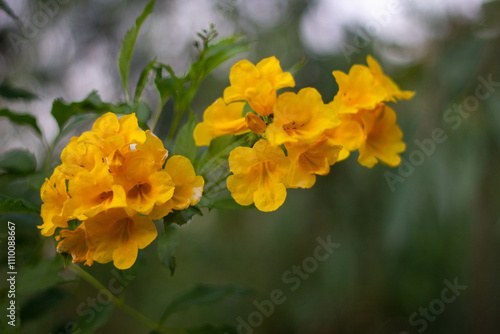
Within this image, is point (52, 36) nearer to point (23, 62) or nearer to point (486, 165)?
point (23, 62)

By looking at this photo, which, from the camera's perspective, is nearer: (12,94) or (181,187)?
(181,187)

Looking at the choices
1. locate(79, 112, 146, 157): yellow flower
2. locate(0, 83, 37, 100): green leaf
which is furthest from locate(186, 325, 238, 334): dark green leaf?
locate(0, 83, 37, 100): green leaf

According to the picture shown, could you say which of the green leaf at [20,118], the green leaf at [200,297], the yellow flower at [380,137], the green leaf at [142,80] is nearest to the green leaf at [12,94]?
the green leaf at [20,118]

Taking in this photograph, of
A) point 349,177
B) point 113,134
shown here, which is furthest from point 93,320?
point 349,177

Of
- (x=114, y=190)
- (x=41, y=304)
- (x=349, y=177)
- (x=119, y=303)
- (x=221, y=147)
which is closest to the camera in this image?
(x=114, y=190)

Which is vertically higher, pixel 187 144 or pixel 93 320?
pixel 187 144

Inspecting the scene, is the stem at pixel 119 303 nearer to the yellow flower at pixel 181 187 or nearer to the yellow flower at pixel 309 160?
the yellow flower at pixel 181 187

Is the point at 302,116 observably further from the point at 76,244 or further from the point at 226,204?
the point at 76,244

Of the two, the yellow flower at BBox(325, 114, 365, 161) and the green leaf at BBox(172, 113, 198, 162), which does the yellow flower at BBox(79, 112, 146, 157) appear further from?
the yellow flower at BBox(325, 114, 365, 161)
